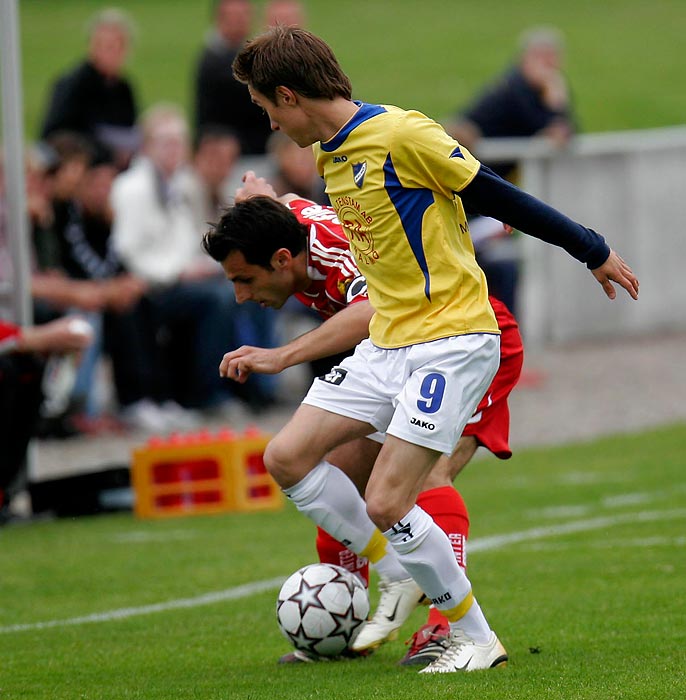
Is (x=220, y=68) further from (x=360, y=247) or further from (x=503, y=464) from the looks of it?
(x=360, y=247)

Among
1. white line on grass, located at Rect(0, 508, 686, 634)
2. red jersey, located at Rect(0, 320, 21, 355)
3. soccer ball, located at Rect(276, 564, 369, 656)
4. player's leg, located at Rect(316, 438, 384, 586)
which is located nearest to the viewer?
soccer ball, located at Rect(276, 564, 369, 656)

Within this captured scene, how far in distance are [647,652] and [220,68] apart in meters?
10.6

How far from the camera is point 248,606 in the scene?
7.14m

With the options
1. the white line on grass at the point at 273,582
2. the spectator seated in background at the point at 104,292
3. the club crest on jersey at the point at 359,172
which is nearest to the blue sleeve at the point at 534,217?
the club crest on jersey at the point at 359,172

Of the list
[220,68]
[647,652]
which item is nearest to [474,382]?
[647,652]

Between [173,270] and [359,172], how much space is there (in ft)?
27.4

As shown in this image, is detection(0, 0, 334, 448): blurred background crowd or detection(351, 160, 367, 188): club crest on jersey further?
detection(0, 0, 334, 448): blurred background crowd

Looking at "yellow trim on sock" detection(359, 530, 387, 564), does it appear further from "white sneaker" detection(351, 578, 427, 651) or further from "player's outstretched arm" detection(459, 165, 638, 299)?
"player's outstretched arm" detection(459, 165, 638, 299)

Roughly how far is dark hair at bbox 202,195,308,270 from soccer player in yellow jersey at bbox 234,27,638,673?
441mm

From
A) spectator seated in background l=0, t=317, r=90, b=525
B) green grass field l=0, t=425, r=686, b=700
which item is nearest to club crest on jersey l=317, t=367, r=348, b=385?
green grass field l=0, t=425, r=686, b=700

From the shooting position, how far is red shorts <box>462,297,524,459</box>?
20.0 feet

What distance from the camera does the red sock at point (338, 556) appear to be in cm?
631

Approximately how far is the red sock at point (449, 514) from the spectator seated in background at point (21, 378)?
3.72 meters

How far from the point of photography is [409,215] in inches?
211
